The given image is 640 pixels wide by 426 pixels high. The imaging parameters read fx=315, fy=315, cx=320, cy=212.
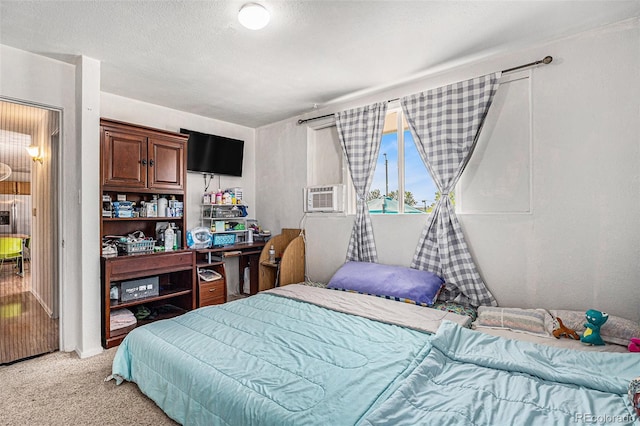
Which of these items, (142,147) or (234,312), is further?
(142,147)

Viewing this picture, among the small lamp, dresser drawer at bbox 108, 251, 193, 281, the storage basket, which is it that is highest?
the small lamp

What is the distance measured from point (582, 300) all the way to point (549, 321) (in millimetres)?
422

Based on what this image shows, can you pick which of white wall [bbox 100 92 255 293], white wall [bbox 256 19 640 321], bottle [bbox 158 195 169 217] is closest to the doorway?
white wall [bbox 100 92 255 293]

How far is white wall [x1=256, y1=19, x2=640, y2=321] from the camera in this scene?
84.4 inches

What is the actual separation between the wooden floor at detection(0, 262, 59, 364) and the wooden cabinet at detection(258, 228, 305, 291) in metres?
2.05

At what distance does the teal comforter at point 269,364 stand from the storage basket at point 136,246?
→ 47.8 inches

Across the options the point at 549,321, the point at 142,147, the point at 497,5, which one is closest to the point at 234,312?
the point at 142,147

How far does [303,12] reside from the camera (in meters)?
2.04

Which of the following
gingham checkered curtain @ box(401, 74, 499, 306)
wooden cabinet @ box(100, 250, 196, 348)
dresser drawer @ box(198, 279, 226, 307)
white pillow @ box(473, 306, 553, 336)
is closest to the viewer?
white pillow @ box(473, 306, 553, 336)

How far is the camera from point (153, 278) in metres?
3.26

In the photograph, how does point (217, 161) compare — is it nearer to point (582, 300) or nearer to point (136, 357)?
point (136, 357)

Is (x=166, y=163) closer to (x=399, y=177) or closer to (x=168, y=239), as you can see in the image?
(x=168, y=239)

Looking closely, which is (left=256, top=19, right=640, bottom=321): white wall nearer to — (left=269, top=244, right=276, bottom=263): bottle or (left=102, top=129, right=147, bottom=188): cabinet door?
(left=269, top=244, right=276, bottom=263): bottle

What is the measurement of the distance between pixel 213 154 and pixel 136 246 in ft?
5.12
